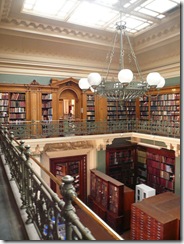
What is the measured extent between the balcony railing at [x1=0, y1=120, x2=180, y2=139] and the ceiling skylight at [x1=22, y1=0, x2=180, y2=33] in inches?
119

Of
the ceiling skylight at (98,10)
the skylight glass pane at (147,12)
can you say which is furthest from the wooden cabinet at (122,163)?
the skylight glass pane at (147,12)

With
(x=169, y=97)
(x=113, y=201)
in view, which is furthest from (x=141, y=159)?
(x=169, y=97)

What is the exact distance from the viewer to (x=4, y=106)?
21.1 ft

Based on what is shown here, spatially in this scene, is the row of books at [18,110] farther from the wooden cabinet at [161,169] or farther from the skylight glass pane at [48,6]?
the wooden cabinet at [161,169]

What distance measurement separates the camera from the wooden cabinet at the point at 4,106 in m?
6.37

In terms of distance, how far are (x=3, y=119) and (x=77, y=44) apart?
10.8ft

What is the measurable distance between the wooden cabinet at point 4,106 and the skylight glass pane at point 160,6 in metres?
4.67

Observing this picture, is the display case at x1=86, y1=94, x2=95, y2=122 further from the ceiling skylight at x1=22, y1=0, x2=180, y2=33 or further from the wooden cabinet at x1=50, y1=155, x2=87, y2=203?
the ceiling skylight at x1=22, y1=0, x2=180, y2=33

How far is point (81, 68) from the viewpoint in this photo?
7629mm

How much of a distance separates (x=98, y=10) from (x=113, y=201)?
5.45 m

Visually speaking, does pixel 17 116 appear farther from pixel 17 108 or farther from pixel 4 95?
pixel 4 95

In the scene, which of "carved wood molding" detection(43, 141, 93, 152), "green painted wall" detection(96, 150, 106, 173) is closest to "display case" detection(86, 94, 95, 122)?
"carved wood molding" detection(43, 141, 93, 152)

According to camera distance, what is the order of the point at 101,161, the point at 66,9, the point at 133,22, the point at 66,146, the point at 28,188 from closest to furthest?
the point at 28,188 < the point at 66,9 < the point at 133,22 < the point at 66,146 < the point at 101,161

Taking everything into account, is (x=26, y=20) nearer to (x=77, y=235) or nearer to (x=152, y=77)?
(x=152, y=77)
